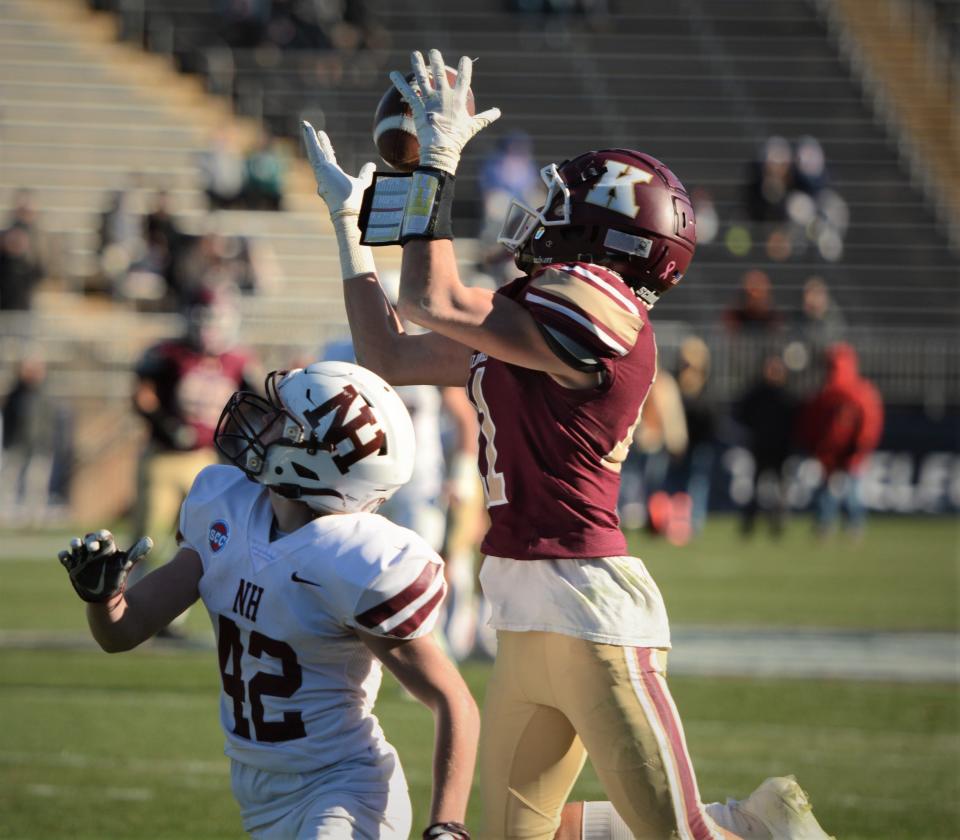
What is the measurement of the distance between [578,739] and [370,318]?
1045 mm

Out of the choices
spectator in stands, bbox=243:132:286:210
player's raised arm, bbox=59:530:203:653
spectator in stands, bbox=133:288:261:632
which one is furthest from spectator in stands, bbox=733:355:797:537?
player's raised arm, bbox=59:530:203:653

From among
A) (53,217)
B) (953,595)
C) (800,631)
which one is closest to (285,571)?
(800,631)

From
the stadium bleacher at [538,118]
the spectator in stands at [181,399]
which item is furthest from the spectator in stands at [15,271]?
the spectator in stands at [181,399]

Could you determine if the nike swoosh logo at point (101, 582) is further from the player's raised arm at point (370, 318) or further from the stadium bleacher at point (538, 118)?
the stadium bleacher at point (538, 118)

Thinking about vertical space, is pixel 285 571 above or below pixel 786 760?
above

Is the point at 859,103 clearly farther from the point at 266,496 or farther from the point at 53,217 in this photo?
the point at 266,496

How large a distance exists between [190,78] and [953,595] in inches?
612

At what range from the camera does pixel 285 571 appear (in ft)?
11.4

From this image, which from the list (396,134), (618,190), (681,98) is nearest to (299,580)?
(618,190)

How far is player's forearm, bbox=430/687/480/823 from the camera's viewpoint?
333cm

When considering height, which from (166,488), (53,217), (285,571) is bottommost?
(53,217)

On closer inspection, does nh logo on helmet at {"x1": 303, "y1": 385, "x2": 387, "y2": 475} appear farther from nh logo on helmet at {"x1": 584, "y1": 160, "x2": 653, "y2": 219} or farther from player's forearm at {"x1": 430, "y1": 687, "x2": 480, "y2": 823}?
nh logo on helmet at {"x1": 584, "y1": 160, "x2": 653, "y2": 219}

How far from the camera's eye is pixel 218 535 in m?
3.60

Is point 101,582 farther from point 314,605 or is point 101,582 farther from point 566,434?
point 566,434
